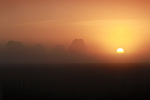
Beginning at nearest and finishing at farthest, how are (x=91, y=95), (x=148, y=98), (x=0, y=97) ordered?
1. (x=0, y=97)
2. (x=148, y=98)
3. (x=91, y=95)

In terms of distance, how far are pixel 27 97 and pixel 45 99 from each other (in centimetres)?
80

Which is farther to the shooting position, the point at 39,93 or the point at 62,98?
the point at 39,93

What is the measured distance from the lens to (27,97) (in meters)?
9.41

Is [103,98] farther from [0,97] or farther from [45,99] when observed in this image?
[0,97]

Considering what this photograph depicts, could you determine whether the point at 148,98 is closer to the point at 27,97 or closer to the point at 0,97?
the point at 27,97

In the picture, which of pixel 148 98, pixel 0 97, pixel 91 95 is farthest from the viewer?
pixel 91 95

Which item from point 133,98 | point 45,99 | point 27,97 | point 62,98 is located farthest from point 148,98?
point 27,97

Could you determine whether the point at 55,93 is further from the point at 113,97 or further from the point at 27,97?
the point at 113,97

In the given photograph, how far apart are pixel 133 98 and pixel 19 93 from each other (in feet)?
15.2

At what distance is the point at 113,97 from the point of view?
9.48 m

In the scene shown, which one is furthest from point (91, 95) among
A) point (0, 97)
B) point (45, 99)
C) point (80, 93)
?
point (0, 97)

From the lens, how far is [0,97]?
25.3 ft

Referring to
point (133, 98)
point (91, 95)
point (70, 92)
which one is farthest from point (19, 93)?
point (133, 98)

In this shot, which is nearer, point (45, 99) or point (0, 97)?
point (0, 97)
